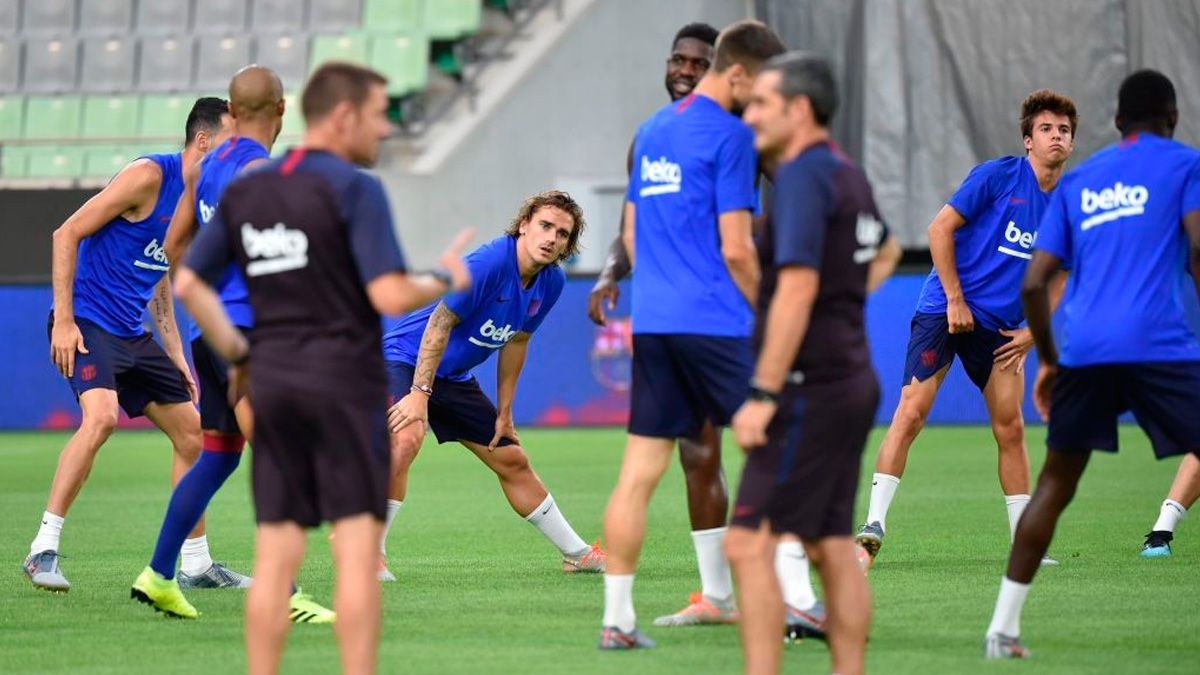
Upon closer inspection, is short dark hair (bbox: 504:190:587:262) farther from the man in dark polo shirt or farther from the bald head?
the man in dark polo shirt

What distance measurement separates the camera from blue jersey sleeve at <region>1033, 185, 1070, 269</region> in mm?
6551

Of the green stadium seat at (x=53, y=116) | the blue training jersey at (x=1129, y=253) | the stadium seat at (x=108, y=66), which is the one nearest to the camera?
the blue training jersey at (x=1129, y=253)

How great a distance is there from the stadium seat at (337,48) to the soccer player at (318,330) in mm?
20357

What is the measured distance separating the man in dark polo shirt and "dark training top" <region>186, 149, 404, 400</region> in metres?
1.15

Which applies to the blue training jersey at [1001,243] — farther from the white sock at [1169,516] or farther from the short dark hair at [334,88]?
the short dark hair at [334,88]

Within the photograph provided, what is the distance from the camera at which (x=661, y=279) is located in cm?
677

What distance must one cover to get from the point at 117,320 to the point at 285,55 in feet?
58.2

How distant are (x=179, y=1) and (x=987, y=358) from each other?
20.6 metres

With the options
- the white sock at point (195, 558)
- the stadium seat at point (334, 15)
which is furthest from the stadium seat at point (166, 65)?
the white sock at point (195, 558)

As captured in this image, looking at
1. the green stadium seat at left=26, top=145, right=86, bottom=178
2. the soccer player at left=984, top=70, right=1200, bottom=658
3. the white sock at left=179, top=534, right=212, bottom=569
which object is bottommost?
the green stadium seat at left=26, top=145, right=86, bottom=178

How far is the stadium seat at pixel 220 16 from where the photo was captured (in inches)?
1067

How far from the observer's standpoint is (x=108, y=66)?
27.0 metres

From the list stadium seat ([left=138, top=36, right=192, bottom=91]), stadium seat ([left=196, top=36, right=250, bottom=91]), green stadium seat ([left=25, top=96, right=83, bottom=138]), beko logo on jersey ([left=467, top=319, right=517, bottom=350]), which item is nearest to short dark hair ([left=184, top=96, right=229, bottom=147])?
beko logo on jersey ([left=467, top=319, right=517, bottom=350])

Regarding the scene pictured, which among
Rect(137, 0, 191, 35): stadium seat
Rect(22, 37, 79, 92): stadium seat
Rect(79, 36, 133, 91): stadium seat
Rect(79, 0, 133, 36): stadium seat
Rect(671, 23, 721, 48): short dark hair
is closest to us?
Rect(671, 23, 721, 48): short dark hair
